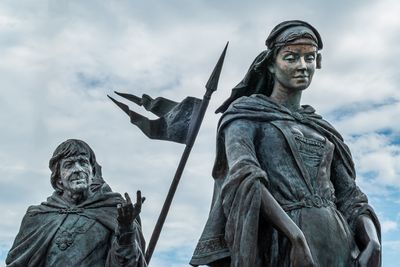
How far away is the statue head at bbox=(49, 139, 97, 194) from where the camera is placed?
11.5 metres

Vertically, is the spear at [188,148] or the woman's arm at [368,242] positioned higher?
the spear at [188,148]

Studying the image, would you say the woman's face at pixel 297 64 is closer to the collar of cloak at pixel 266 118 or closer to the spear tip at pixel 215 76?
the collar of cloak at pixel 266 118

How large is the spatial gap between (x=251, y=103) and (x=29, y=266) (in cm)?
380

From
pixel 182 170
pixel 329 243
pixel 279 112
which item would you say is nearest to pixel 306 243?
pixel 329 243

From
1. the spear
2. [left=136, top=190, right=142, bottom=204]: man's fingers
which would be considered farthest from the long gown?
the spear

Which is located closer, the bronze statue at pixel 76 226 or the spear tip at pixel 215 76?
the bronze statue at pixel 76 226

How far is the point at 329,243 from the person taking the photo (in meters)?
8.12

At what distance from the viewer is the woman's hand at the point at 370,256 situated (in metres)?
8.20

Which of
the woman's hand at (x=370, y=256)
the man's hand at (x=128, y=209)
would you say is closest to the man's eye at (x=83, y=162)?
the man's hand at (x=128, y=209)

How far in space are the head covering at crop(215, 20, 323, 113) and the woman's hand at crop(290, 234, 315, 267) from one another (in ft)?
6.51

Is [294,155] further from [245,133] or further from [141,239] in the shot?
[141,239]

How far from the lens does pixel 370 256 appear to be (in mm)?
8234

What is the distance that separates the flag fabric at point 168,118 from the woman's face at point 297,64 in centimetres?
645

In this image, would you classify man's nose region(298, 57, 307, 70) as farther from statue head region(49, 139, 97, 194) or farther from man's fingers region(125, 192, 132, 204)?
statue head region(49, 139, 97, 194)
